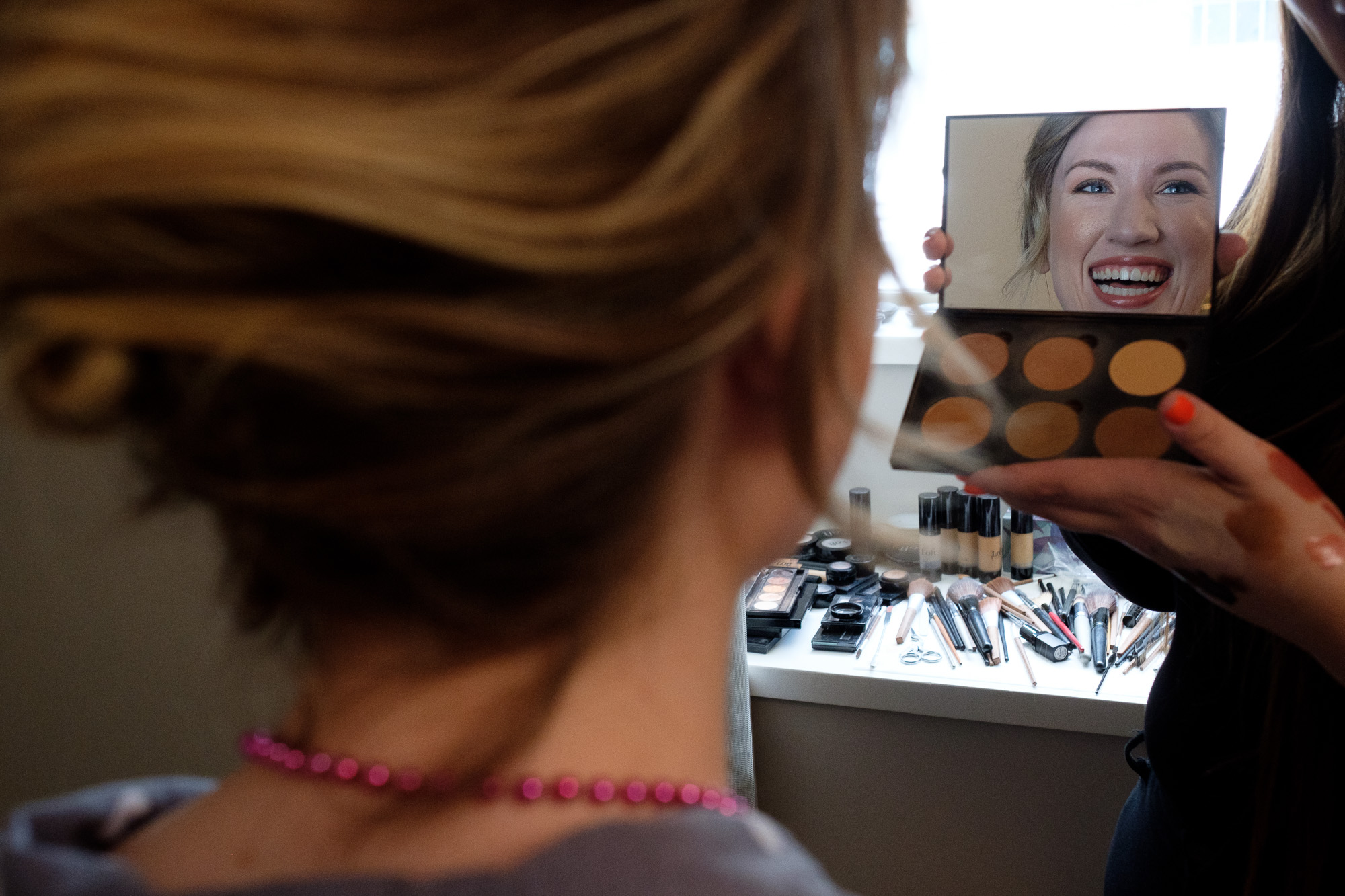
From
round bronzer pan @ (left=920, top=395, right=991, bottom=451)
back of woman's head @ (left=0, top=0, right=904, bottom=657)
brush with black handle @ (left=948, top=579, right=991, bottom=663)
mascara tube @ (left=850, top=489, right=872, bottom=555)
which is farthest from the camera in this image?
brush with black handle @ (left=948, top=579, right=991, bottom=663)

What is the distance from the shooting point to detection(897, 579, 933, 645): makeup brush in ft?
3.89

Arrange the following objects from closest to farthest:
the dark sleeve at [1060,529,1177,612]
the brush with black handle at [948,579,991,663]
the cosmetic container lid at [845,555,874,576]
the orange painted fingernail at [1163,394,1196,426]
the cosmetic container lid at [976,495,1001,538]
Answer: the orange painted fingernail at [1163,394,1196,426] < the dark sleeve at [1060,529,1177,612] < the brush with black handle at [948,579,991,663] < the cosmetic container lid at [976,495,1001,538] < the cosmetic container lid at [845,555,874,576]

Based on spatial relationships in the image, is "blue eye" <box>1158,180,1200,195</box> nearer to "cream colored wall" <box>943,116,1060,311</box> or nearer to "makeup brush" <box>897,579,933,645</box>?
"cream colored wall" <box>943,116,1060,311</box>

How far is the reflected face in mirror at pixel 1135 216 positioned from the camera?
70cm

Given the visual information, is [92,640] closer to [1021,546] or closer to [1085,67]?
[1021,546]

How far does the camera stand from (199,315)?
25 cm

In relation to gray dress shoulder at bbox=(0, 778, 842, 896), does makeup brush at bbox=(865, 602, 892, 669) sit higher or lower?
lower

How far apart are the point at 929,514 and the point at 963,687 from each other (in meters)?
0.31

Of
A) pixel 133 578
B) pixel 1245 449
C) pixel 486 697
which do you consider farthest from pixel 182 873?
pixel 133 578

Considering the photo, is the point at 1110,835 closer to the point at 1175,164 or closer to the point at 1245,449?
the point at 1245,449

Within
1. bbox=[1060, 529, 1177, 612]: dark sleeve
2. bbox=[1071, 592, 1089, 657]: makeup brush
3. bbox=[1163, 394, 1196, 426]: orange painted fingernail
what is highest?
bbox=[1163, 394, 1196, 426]: orange painted fingernail

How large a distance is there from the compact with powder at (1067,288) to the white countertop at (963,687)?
0.45 metres

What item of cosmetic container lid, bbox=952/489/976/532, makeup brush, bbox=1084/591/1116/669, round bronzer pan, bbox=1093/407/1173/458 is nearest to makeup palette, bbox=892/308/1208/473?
round bronzer pan, bbox=1093/407/1173/458

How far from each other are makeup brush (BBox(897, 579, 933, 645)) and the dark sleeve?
377 millimetres
